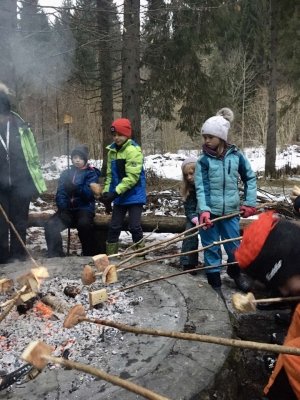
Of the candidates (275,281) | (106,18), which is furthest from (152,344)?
(106,18)

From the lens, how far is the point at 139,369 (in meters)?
2.07

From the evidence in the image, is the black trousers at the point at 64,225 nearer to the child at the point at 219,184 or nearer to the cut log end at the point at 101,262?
the child at the point at 219,184

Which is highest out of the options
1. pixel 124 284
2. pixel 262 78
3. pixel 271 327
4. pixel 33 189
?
pixel 262 78

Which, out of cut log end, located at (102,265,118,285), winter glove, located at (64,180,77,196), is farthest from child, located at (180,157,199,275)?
cut log end, located at (102,265,118,285)

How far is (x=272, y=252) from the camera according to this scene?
70.8 inches

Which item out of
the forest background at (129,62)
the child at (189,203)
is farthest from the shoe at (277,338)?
the forest background at (129,62)

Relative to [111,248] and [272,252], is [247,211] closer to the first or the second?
[111,248]

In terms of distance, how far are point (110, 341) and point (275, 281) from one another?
1087 millimetres

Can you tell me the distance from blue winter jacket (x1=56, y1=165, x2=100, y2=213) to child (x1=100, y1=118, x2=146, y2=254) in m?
0.31

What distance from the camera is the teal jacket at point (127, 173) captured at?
436 cm

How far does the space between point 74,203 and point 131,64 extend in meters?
5.08

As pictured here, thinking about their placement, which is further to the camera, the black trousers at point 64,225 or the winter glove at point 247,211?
the black trousers at point 64,225

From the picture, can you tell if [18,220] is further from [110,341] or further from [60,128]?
[60,128]

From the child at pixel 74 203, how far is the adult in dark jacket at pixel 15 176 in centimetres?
33
